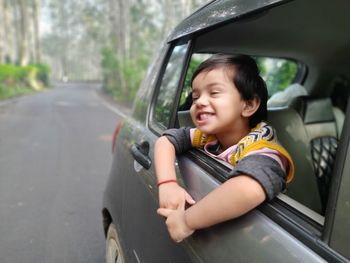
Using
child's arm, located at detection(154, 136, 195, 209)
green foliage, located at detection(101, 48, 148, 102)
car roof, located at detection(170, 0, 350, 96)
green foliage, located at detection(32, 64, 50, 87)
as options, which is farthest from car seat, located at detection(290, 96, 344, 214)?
green foliage, located at detection(32, 64, 50, 87)

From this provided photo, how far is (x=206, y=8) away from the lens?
1.79 metres

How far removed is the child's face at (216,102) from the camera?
1.46 m

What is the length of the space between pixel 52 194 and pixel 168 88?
324 cm

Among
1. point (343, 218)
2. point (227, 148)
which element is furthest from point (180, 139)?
point (343, 218)

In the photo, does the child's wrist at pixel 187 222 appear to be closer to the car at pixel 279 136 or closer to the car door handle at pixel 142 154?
the car at pixel 279 136

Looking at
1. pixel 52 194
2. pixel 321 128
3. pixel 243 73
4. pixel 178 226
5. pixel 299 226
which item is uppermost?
pixel 243 73

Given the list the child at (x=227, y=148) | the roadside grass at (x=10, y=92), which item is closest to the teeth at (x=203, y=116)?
the child at (x=227, y=148)

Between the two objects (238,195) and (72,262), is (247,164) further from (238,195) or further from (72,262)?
(72,262)

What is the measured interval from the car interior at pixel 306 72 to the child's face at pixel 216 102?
267 mm

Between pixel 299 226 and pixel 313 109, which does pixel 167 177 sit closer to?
pixel 299 226

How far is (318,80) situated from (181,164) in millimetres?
2828

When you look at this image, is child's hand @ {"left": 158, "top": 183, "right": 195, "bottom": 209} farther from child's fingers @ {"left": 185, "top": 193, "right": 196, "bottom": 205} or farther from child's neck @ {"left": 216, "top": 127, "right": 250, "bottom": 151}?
child's neck @ {"left": 216, "top": 127, "right": 250, "bottom": 151}

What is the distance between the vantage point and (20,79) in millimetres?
26094

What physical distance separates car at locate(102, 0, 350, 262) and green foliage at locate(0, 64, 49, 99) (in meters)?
18.7
